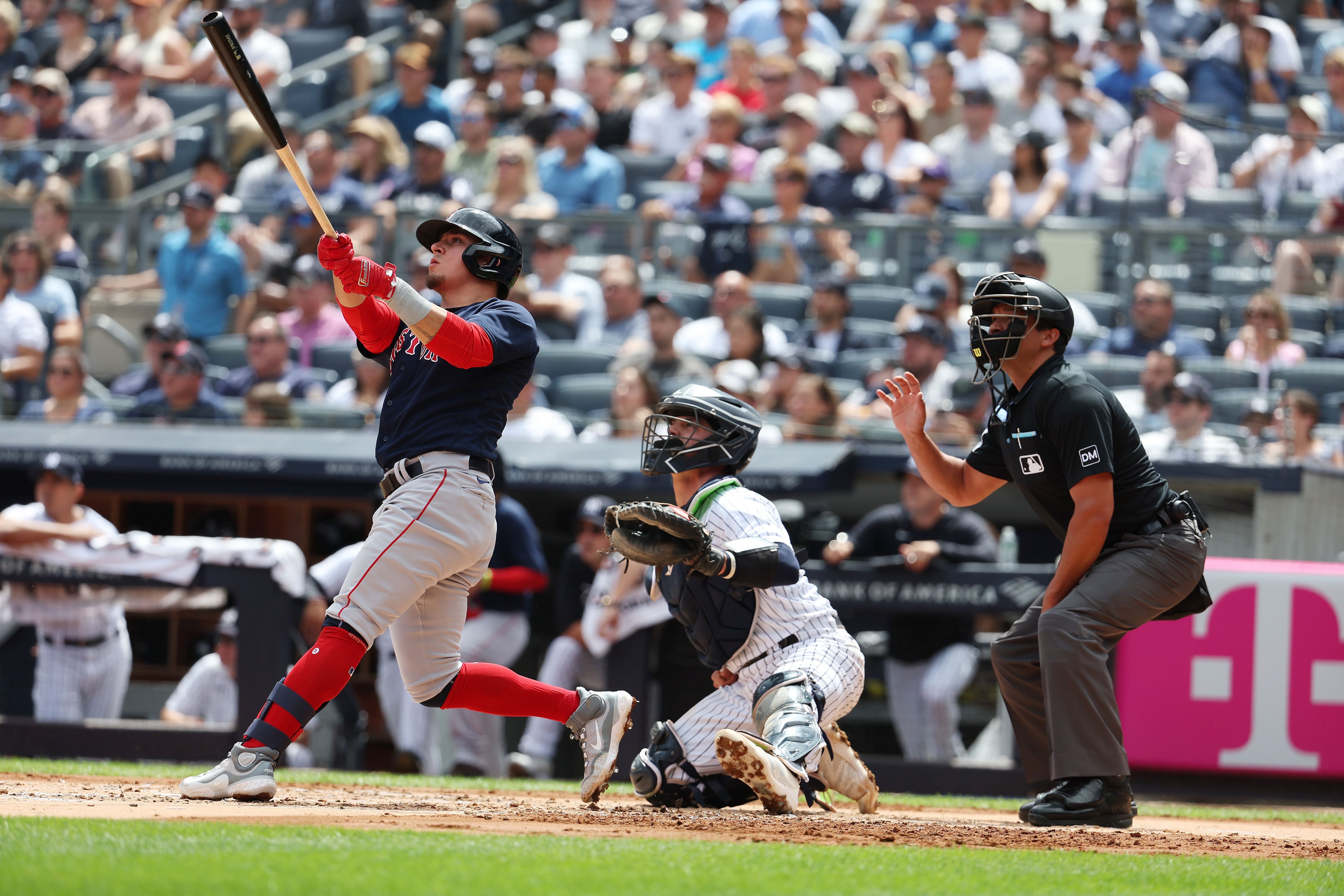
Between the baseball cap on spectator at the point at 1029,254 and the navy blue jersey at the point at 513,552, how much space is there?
3.13 meters

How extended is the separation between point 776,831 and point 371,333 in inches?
70.2

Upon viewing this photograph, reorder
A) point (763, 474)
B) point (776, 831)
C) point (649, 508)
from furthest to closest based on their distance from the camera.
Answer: point (763, 474) → point (649, 508) → point (776, 831)

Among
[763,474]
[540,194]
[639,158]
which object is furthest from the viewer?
[639,158]

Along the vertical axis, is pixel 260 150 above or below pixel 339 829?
above

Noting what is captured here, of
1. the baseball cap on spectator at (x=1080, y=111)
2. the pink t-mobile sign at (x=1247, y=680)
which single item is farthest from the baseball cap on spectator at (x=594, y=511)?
the baseball cap on spectator at (x=1080, y=111)

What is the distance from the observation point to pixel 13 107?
12250mm

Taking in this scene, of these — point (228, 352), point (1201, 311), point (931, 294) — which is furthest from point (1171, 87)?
point (228, 352)

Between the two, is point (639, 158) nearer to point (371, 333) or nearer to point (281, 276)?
point (281, 276)

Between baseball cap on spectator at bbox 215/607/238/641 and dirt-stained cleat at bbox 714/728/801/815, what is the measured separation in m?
3.78

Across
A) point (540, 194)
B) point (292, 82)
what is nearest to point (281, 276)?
point (540, 194)

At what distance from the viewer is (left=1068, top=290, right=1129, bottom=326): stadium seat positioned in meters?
9.02

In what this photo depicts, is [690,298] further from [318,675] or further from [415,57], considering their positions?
[318,675]

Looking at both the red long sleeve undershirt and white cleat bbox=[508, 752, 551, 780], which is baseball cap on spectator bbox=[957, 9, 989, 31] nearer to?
white cleat bbox=[508, 752, 551, 780]

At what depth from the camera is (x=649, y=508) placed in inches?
172
